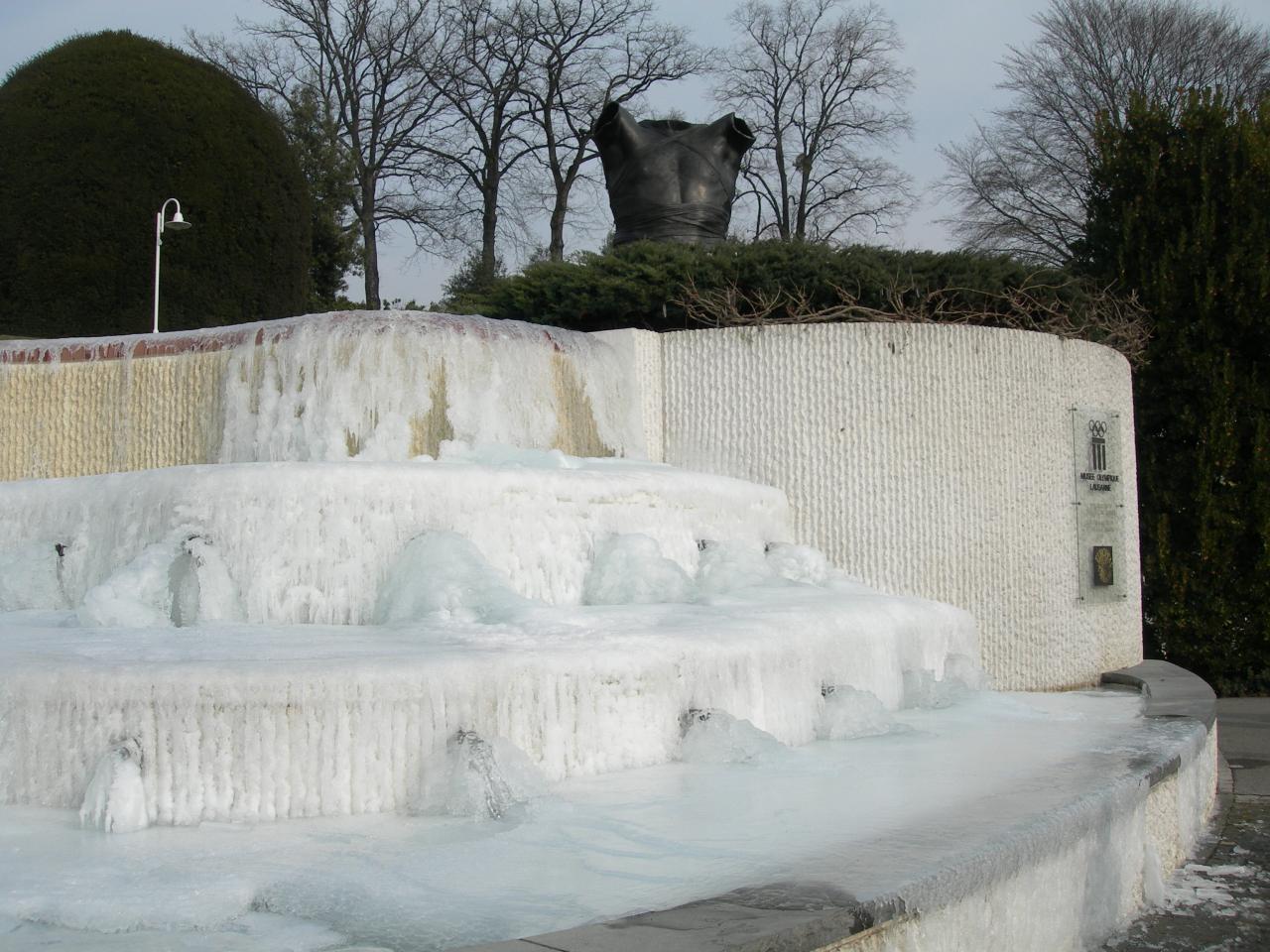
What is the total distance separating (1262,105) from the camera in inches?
452

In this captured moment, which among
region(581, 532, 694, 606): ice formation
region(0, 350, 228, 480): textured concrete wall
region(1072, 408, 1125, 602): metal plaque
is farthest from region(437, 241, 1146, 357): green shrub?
region(581, 532, 694, 606): ice formation

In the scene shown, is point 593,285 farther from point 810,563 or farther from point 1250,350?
point 1250,350

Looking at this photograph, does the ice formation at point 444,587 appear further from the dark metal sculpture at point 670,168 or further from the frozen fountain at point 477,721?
the dark metal sculpture at point 670,168

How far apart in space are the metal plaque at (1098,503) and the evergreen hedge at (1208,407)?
75.1 inches

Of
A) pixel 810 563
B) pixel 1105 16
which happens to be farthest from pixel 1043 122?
pixel 810 563

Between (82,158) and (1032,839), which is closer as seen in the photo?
(1032,839)

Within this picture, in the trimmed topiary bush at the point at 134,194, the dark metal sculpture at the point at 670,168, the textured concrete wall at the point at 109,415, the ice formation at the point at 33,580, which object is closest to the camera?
the ice formation at the point at 33,580

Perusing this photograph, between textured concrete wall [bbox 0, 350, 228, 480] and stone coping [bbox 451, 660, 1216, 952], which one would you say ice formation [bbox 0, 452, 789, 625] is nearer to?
textured concrete wall [bbox 0, 350, 228, 480]

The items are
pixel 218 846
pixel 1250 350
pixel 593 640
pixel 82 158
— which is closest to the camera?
pixel 218 846

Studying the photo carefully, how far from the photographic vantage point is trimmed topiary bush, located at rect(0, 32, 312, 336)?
488 inches

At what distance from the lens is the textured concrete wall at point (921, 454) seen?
27.2ft

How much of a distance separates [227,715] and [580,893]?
134 cm

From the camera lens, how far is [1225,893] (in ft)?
14.5

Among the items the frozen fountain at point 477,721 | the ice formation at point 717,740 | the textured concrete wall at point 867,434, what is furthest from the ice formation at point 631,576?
the textured concrete wall at point 867,434
